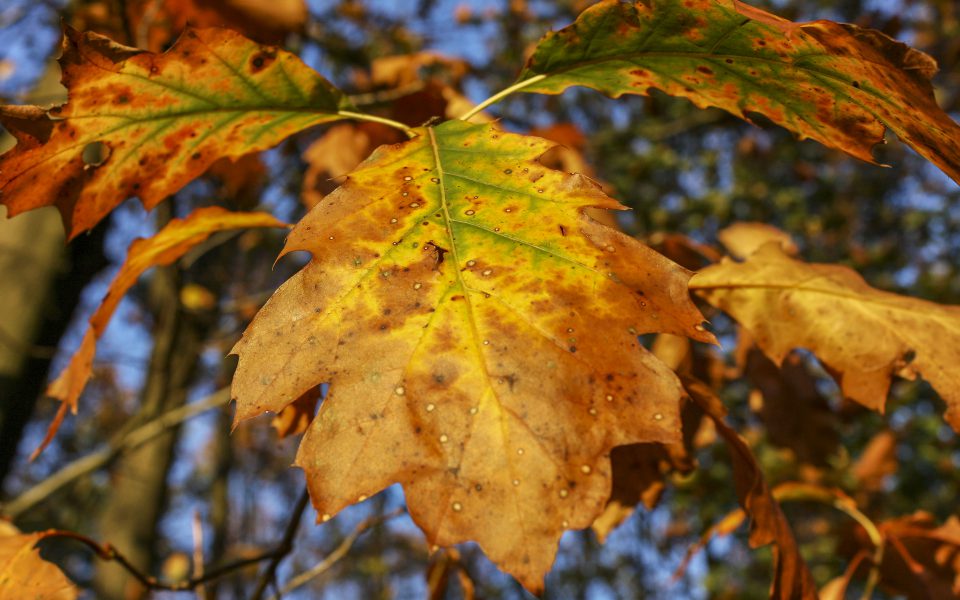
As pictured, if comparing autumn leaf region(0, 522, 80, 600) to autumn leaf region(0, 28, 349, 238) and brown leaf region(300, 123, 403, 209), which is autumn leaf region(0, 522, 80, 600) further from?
brown leaf region(300, 123, 403, 209)

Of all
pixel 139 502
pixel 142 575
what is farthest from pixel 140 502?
pixel 142 575

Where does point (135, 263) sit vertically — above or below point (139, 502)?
above

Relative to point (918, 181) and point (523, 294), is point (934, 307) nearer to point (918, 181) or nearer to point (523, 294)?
point (523, 294)

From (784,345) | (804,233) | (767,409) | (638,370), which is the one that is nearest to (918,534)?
(767,409)

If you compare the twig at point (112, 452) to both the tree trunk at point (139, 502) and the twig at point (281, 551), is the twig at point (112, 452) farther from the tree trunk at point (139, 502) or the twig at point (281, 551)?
the twig at point (281, 551)

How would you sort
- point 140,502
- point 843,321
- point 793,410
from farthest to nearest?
point 140,502
point 793,410
point 843,321

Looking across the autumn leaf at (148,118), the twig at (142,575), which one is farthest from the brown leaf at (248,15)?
the twig at (142,575)

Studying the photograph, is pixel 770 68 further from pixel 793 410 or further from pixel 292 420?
pixel 793 410
